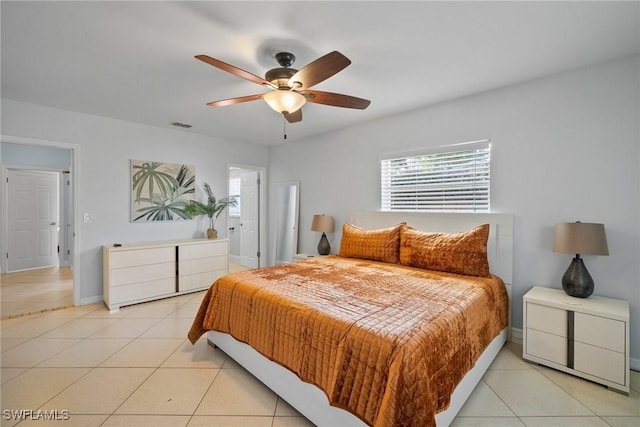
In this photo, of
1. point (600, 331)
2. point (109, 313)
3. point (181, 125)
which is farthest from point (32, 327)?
point (600, 331)

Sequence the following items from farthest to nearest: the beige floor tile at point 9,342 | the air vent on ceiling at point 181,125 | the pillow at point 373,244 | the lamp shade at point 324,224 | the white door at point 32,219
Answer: the white door at point 32,219 < the lamp shade at point 324,224 < the air vent on ceiling at point 181,125 < the pillow at point 373,244 < the beige floor tile at point 9,342

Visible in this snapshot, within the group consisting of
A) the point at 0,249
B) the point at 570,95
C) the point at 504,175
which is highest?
the point at 570,95

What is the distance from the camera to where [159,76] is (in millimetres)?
2578

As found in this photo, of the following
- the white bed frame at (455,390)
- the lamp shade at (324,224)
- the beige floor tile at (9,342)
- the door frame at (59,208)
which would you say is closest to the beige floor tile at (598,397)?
the white bed frame at (455,390)

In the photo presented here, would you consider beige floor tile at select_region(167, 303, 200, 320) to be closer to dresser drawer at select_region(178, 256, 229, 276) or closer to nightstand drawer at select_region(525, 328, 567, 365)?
dresser drawer at select_region(178, 256, 229, 276)

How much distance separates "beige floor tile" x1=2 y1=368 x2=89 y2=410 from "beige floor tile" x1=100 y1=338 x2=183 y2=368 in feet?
0.72

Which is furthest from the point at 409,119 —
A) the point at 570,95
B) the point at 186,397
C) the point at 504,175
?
the point at 186,397

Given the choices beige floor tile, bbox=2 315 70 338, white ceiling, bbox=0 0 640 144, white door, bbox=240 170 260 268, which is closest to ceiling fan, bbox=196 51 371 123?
white ceiling, bbox=0 0 640 144

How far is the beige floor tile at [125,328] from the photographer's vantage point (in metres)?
2.82

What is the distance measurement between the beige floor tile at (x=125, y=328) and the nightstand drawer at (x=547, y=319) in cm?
363

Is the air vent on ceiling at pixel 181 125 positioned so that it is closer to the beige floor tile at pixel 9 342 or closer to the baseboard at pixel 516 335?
the beige floor tile at pixel 9 342

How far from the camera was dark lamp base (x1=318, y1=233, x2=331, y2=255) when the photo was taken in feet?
14.0

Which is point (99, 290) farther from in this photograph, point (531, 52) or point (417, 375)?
point (531, 52)

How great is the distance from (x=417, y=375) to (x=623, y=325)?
5.77 feet
